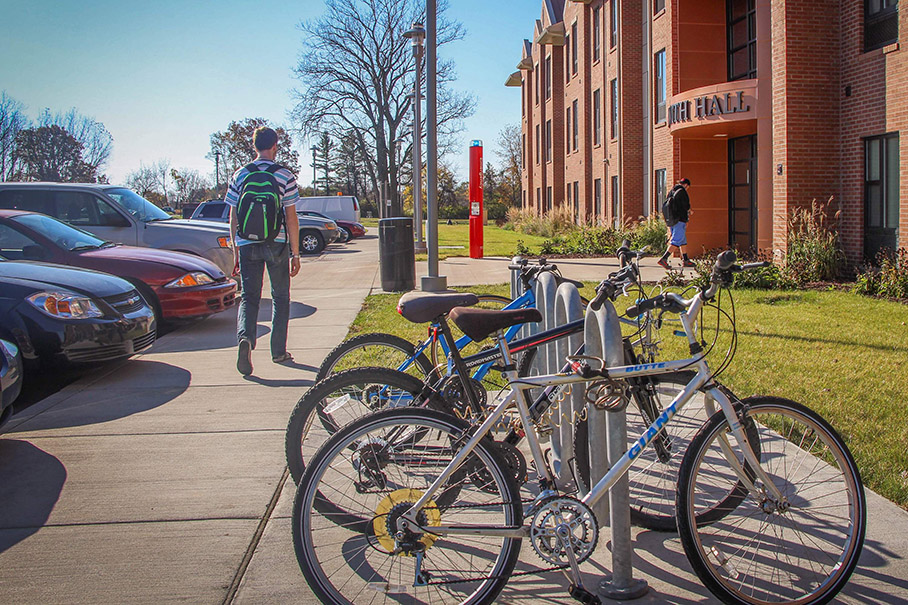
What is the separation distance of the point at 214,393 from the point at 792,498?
15.3 ft

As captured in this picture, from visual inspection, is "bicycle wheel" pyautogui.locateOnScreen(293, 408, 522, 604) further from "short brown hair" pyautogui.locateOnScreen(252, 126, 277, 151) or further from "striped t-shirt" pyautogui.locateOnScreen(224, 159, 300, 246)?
"short brown hair" pyautogui.locateOnScreen(252, 126, 277, 151)

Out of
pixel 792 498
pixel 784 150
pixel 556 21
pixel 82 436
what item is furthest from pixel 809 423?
pixel 556 21

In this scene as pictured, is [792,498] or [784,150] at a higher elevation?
[784,150]

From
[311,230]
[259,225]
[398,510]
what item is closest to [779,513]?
[398,510]

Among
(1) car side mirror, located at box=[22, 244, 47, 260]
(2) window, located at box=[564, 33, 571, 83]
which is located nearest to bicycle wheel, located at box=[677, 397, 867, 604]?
(1) car side mirror, located at box=[22, 244, 47, 260]

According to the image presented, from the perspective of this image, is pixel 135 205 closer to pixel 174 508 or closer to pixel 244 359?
pixel 244 359

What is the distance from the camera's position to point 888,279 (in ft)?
38.4

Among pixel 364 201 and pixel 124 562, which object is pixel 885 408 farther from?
pixel 364 201

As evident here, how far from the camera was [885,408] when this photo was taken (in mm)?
5543

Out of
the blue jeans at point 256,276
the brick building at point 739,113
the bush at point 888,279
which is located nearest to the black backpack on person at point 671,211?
the brick building at point 739,113

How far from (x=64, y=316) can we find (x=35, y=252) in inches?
96.5

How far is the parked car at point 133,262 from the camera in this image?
8.74 meters

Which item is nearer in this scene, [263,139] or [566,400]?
[566,400]

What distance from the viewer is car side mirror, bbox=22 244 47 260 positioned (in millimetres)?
8734
